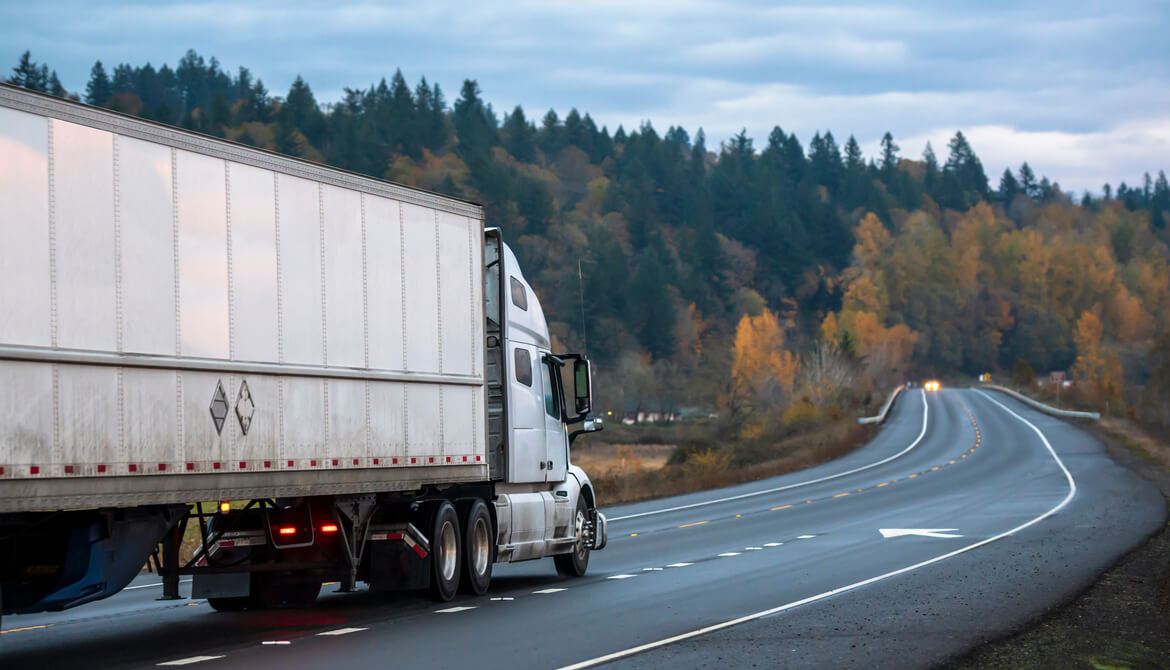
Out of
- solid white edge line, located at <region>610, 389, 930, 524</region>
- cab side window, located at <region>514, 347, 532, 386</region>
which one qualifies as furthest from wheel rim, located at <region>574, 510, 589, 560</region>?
solid white edge line, located at <region>610, 389, 930, 524</region>

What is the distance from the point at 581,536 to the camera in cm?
1808

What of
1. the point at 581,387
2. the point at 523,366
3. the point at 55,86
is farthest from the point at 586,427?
the point at 55,86

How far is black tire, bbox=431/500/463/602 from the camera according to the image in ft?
46.9

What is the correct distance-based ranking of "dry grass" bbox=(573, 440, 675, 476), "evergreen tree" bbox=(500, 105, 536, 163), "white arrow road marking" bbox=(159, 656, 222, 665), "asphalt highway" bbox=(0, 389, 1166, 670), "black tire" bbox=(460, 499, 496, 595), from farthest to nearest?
"evergreen tree" bbox=(500, 105, 536, 163) < "dry grass" bbox=(573, 440, 675, 476) < "black tire" bbox=(460, 499, 496, 595) < "asphalt highway" bbox=(0, 389, 1166, 670) < "white arrow road marking" bbox=(159, 656, 222, 665)

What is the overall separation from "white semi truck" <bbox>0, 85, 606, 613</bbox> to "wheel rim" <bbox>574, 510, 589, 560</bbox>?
943 mm

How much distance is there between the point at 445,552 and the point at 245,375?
13.9 feet

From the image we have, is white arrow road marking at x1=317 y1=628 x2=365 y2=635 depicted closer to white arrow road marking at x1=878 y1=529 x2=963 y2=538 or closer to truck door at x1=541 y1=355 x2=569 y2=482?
truck door at x1=541 y1=355 x2=569 y2=482

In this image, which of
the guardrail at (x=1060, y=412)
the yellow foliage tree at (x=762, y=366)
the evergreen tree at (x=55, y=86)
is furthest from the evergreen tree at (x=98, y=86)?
the guardrail at (x=1060, y=412)

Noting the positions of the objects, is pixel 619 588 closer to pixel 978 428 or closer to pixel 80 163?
pixel 80 163

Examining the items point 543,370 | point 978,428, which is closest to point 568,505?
point 543,370

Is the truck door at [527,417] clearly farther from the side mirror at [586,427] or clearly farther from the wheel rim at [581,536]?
the wheel rim at [581,536]

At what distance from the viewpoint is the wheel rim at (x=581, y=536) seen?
1805 cm

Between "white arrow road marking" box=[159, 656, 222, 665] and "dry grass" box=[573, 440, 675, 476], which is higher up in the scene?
"white arrow road marking" box=[159, 656, 222, 665]

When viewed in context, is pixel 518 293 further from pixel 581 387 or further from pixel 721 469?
pixel 721 469
